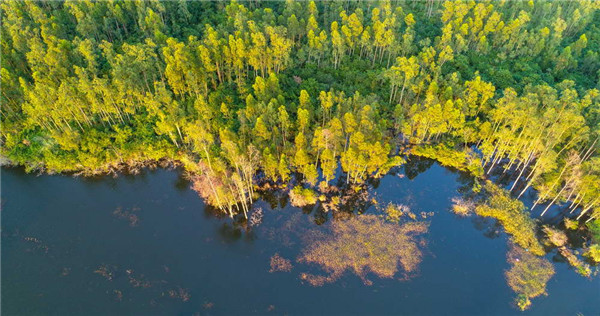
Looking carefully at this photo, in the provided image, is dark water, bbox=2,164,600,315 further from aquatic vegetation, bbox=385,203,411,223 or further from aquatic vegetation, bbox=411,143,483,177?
aquatic vegetation, bbox=411,143,483,177

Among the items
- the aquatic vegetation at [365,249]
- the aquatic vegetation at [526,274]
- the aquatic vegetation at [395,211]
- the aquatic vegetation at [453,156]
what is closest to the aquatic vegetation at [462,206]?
the aquatic vegetation at [365,249]

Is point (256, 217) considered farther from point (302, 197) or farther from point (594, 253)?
point (594, 253)

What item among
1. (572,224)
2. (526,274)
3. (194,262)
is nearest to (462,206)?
(526,274)

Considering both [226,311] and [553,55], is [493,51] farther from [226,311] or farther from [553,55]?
[226,311]

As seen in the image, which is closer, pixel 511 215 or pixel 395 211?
pixel 511 215

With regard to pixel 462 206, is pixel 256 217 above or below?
below

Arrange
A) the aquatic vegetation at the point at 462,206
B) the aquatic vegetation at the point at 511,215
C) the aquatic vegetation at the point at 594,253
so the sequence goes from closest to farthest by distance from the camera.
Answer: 1. the aquatic vegetation at the point at 594,253
2. the aquatic vegetation at the point at 511,215
3. the aquatic vegetation at the point at 462,206

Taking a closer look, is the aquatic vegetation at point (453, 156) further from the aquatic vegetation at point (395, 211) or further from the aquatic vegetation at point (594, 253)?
the aquatic vegetation at point (594, 253)
